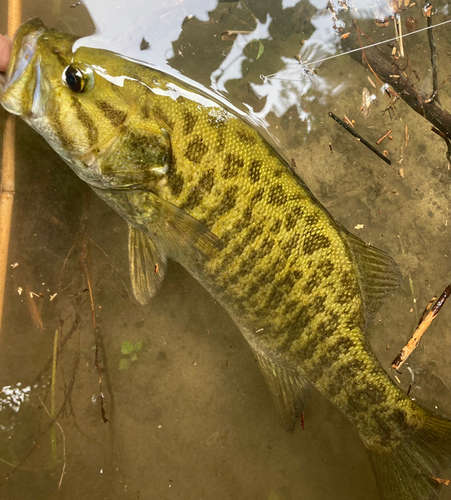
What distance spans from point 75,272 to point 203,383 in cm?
122

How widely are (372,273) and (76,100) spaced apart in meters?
1.88

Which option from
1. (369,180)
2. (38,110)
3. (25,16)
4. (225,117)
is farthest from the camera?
(369,180)

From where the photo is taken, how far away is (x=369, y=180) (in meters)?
2.73

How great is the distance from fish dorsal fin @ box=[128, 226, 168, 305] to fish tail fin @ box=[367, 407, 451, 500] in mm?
1709

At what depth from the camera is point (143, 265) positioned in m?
2.19

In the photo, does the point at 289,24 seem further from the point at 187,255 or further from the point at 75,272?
the point at 75,272

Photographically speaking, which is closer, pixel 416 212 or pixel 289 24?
pixel 289 24

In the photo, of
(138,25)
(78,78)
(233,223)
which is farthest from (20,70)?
(233,223)

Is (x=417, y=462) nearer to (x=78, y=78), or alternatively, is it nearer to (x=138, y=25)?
(x=78, y=78)

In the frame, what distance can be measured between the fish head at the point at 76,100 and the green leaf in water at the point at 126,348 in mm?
1262

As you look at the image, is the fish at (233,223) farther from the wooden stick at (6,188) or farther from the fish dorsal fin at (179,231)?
the wooden stick at (6,188)

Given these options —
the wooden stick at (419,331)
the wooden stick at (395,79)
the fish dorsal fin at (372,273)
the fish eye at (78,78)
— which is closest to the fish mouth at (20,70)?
the fish eye at (78,78)

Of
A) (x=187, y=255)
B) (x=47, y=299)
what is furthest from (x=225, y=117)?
(x=47, y=299)

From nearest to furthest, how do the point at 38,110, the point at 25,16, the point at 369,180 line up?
the point at 38,110
the point at 25,16
the point at 369,180
